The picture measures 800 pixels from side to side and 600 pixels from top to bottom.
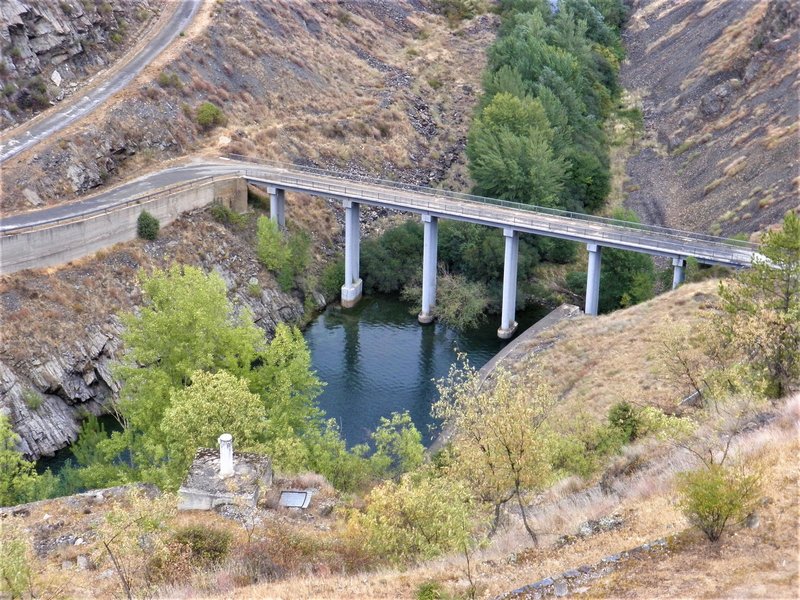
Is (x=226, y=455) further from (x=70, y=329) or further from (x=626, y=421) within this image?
(x=70, y=329)

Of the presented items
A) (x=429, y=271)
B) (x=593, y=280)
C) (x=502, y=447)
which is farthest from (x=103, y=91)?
(x=502, y=447)

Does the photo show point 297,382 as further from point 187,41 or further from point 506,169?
point 187,41

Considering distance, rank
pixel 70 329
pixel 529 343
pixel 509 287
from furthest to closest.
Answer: pixel 509 287, pixel 529 343, pixel 70 329

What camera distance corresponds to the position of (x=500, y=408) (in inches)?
822

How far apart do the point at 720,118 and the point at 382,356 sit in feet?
155

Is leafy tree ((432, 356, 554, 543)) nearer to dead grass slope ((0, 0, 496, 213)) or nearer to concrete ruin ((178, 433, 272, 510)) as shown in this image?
concrete ruin ((178, 433, 272, 510))

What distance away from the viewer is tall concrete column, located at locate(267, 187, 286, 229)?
6406 centimetres

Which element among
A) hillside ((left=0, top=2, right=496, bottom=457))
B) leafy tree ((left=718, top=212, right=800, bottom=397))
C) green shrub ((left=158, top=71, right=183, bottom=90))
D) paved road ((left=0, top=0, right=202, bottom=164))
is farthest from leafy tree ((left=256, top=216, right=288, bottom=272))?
leafy tree ((left=718, top=212, right=800, bottom=397))

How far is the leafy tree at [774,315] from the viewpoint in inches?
992

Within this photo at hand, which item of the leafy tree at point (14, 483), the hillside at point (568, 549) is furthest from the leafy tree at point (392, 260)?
the hillside at point (568, 549)

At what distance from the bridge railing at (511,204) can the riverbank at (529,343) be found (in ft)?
20.1

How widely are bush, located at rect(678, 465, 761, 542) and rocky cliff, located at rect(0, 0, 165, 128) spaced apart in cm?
Answer: 5829

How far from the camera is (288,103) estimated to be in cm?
7962

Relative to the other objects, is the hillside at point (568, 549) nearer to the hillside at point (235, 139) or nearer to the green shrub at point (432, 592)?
the green shrub at point (432, 592)
